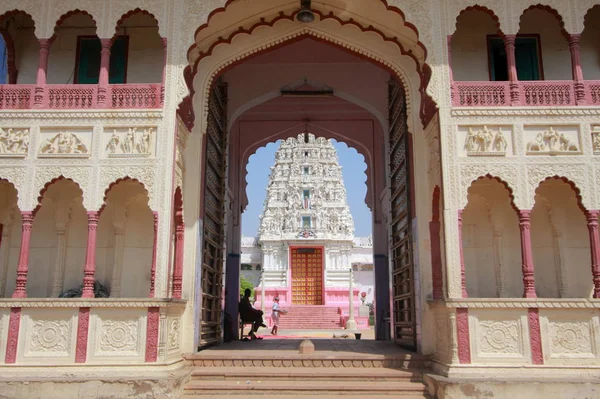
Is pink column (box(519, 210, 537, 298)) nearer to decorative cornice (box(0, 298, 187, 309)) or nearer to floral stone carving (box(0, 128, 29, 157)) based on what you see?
decorative cornice (box(0, 298, 187, 309))

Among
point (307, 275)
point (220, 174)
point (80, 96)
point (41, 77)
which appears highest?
point (41, 77)

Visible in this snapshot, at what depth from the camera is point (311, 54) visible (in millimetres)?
13055

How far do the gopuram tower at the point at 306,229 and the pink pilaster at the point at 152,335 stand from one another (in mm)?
27656

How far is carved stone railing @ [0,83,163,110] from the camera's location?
8.70 metres

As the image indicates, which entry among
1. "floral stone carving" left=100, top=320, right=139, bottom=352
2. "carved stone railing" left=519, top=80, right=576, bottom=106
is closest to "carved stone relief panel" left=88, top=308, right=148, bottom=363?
"floral stone carving" left=100, top=320, right=139, bottom=352

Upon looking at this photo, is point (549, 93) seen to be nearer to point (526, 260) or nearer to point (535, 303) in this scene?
point (526, 260)

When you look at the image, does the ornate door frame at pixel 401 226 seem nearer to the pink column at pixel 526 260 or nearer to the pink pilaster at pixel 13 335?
the pink column at pixel 526 260

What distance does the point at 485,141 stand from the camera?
8430 mm

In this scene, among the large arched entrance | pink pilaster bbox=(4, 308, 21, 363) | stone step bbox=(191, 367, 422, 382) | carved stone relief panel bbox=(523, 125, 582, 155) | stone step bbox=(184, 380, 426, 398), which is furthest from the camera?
the large arched entrance

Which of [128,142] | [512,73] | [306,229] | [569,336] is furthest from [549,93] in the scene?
[306,229]

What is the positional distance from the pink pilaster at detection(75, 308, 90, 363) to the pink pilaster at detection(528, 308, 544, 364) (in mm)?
6048

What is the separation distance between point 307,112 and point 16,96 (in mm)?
8148

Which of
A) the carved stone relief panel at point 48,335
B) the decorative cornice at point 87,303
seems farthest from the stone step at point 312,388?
the carved stone relief panel at point 48,335

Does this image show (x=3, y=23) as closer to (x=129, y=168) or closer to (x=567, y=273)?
(x=129, y=168)
